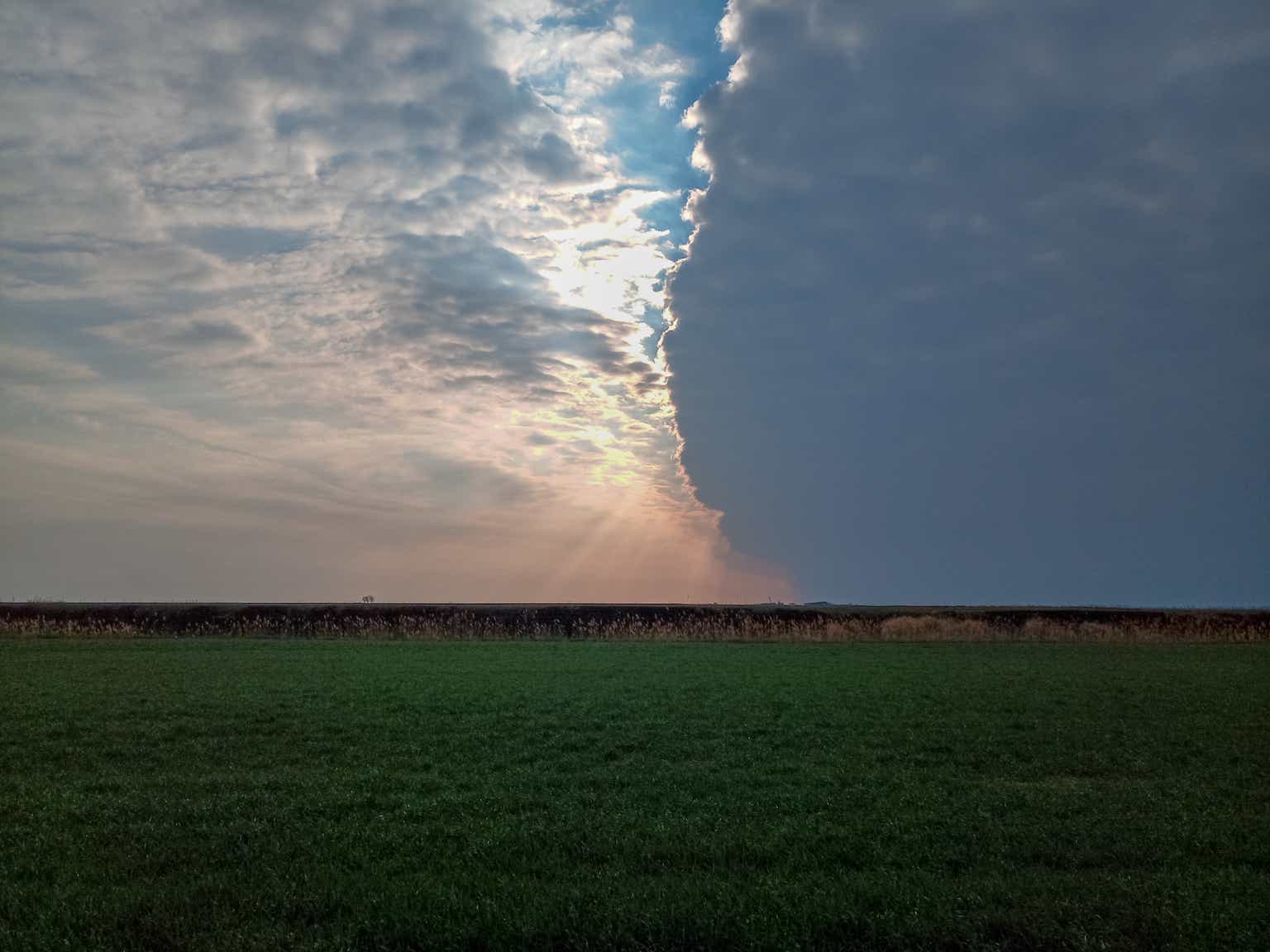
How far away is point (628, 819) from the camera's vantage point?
1141 centimetres

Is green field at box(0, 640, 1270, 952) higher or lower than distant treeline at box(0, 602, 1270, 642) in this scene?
lower

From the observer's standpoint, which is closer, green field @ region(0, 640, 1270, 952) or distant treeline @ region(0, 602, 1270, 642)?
green field @ region(0, 640, 1270, 952)

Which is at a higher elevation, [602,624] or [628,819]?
[602,624]

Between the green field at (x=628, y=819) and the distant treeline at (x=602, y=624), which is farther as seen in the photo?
the distant treeline at (x=602, y=624)

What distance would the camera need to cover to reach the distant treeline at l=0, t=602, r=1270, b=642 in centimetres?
5231

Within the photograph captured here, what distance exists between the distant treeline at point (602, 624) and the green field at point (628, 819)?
28792mm

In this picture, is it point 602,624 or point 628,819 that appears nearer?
point 628,819

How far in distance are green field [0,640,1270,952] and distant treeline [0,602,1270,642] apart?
28.8 metres

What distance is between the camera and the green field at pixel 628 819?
829cm

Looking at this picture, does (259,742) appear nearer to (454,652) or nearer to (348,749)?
(348,749)

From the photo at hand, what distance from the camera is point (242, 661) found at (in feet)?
107

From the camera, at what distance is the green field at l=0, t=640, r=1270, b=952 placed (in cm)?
829

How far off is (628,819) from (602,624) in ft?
158

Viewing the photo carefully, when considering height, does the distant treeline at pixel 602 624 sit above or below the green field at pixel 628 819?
above
